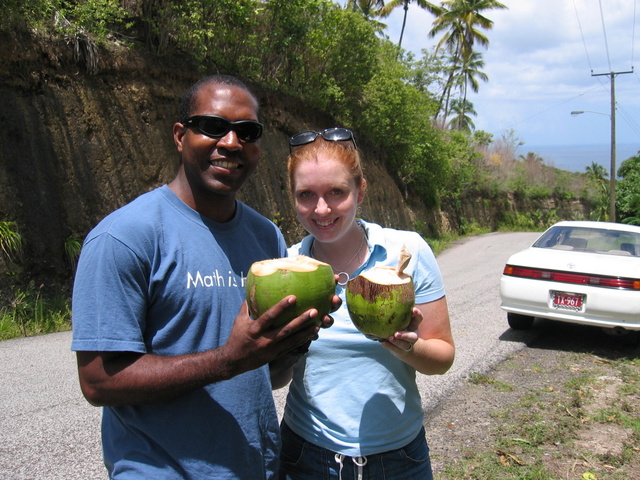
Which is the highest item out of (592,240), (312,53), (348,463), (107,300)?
(312,53)

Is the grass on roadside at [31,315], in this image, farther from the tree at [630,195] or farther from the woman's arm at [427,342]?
the tree at [630,195]

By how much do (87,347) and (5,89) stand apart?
9849 mm

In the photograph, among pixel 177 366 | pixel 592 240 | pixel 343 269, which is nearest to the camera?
pixel 177 366

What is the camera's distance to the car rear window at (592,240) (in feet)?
26.3

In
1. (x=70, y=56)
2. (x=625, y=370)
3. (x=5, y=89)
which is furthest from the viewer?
(x=70, y=56)

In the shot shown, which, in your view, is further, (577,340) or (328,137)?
(577,340)

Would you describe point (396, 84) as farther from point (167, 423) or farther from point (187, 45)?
point (167, 423)

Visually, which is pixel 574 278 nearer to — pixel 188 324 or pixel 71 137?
pixel 188 324

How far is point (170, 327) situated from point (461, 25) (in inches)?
1753

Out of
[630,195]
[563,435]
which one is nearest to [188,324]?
[563,435]

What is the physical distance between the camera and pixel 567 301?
718 centimetres

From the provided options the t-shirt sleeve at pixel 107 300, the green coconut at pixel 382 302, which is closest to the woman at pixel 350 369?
the green coconut at pixel 382 302

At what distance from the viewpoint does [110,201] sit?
10914mm

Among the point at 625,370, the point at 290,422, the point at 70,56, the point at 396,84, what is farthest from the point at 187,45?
the point at 290,422
